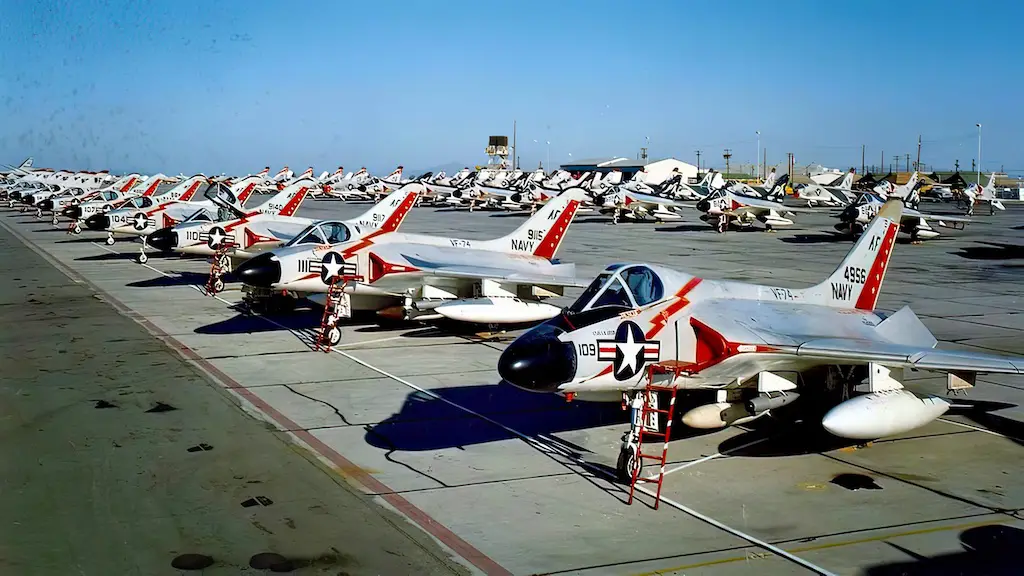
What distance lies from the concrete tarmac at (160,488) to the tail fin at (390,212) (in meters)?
7.43

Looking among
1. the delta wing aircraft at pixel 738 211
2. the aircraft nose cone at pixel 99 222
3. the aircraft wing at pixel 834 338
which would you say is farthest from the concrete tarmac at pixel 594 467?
the delta wing aircraft at pixel 738 211

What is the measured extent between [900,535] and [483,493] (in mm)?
4270

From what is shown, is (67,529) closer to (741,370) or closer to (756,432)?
(741,370)

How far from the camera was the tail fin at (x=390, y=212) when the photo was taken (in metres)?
23.4

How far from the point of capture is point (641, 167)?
17462cm

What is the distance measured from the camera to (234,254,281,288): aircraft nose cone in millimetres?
20094

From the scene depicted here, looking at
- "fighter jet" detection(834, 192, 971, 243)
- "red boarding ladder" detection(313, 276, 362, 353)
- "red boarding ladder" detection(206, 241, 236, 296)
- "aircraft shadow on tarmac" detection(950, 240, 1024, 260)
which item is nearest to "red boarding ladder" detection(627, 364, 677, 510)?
"red boarding ladder" detection(313, 276, 362, 353)

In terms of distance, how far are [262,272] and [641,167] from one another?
158863 millimetres

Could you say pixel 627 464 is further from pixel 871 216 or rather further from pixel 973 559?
pixel 871 216

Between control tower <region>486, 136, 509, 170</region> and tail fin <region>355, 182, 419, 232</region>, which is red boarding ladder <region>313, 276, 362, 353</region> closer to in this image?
tail fin <region>355, 182, 419, 232</region>

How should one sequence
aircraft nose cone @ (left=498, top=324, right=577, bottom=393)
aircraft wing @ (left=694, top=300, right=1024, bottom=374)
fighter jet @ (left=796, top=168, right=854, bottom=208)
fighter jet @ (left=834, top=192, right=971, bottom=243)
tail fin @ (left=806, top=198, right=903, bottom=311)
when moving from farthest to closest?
1. fighter jet @ (left=796, top=168, right=854, bottom=208)
2. fighter jet @ (left=834, top=192, right=971, bottom=243)
3. tail fin @ (left=806, top=198, right=903, bottom=311)
4. aircraft wing @ (left=694, top=300, right=1024, bottom=374)
5. aircraft nose cone @ (left=498, top=324, right=577, bottom=393)

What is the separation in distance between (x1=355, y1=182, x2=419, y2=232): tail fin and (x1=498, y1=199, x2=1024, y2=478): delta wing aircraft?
1221cm

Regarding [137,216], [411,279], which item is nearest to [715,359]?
[411,279]

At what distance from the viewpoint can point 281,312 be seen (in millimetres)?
23672
